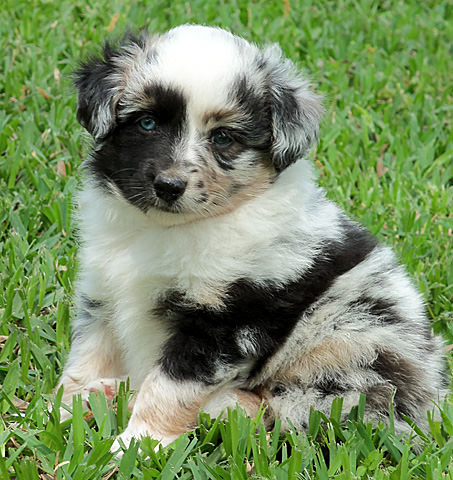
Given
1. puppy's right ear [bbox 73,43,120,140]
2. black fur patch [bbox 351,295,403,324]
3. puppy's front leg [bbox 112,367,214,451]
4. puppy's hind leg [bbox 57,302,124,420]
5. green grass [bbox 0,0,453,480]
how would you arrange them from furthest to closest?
puppy's hind leg [bbox 57,302,124,420] < black fur patch [bbox 351,295,403,324] < puppy's right ear [bbox 73,43,120,140] < puppy's front leg [bbox 112,367,214,451] < green grass [bbox 0,0,453,480]

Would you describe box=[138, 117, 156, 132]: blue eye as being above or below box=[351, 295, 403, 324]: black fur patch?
above

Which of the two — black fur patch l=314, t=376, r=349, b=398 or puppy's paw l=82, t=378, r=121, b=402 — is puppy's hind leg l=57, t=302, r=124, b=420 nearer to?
puppy's paw l=82, t=378, r=121, b=402

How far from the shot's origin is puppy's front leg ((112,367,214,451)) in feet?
12.5

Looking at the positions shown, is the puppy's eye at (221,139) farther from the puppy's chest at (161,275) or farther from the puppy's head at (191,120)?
the puppy's chest at (161,275)

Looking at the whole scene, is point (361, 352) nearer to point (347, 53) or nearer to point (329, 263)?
point (329, 263)

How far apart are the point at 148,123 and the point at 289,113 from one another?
630 millimetres

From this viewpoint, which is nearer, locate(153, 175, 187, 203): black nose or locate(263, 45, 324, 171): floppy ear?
locate(153, 175, 187, 203): black nose

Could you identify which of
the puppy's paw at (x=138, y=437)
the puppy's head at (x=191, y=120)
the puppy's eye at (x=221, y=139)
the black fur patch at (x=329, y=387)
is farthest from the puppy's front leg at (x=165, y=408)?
the puppy's eye at (x=221, y=139)

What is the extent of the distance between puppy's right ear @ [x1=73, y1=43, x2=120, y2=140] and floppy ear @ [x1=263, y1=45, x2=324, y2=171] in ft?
2.31

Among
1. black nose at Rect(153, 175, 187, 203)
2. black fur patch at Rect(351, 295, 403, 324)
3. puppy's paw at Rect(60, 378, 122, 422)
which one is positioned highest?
black nose at Rect(153, 175, 187, 203)

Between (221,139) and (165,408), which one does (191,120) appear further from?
(165,408)

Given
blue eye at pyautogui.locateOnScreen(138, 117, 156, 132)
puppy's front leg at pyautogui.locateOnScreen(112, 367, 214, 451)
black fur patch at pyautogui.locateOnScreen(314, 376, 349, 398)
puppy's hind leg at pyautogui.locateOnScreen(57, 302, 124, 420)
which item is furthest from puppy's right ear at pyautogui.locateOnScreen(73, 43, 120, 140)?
black fur patch at pyautogui.locateOnScreen(314, 376, 349, 398)

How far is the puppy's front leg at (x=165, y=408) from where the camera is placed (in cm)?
379

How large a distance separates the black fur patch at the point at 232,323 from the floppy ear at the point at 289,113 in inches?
20.8
